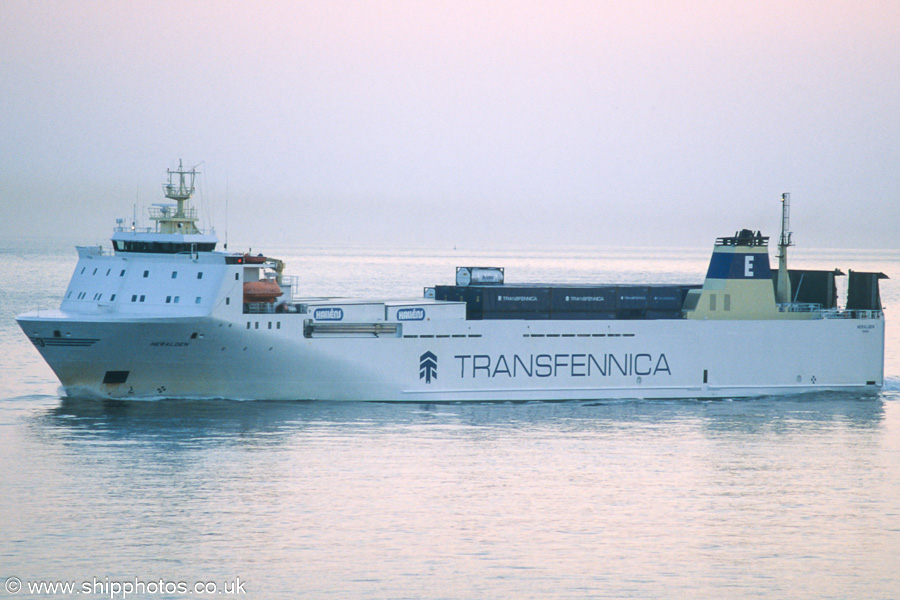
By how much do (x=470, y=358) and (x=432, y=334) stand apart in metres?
1.66

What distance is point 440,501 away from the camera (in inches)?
865

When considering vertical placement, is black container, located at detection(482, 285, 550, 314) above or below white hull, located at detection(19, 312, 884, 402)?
above

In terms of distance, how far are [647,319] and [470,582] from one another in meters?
20.0

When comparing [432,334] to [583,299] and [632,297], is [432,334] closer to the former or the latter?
[583,299]

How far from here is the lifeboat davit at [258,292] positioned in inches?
1208

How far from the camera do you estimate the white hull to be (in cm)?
2981

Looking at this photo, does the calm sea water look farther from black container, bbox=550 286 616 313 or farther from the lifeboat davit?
black container, bbox=550 286 616 313

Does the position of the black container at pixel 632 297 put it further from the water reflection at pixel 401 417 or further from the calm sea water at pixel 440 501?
the calm sea water at pixel 440 501

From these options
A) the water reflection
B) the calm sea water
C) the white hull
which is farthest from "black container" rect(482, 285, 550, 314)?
the calm sea water

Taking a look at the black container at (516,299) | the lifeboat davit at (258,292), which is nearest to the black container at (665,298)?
the black container at (516,299)

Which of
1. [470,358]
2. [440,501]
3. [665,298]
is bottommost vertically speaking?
[440,501]

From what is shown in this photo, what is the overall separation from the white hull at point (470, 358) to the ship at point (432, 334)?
0.05m

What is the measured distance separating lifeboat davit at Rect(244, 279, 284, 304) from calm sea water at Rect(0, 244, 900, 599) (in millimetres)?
3343

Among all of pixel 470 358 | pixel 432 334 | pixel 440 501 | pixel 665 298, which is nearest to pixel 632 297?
pixel 665 298
